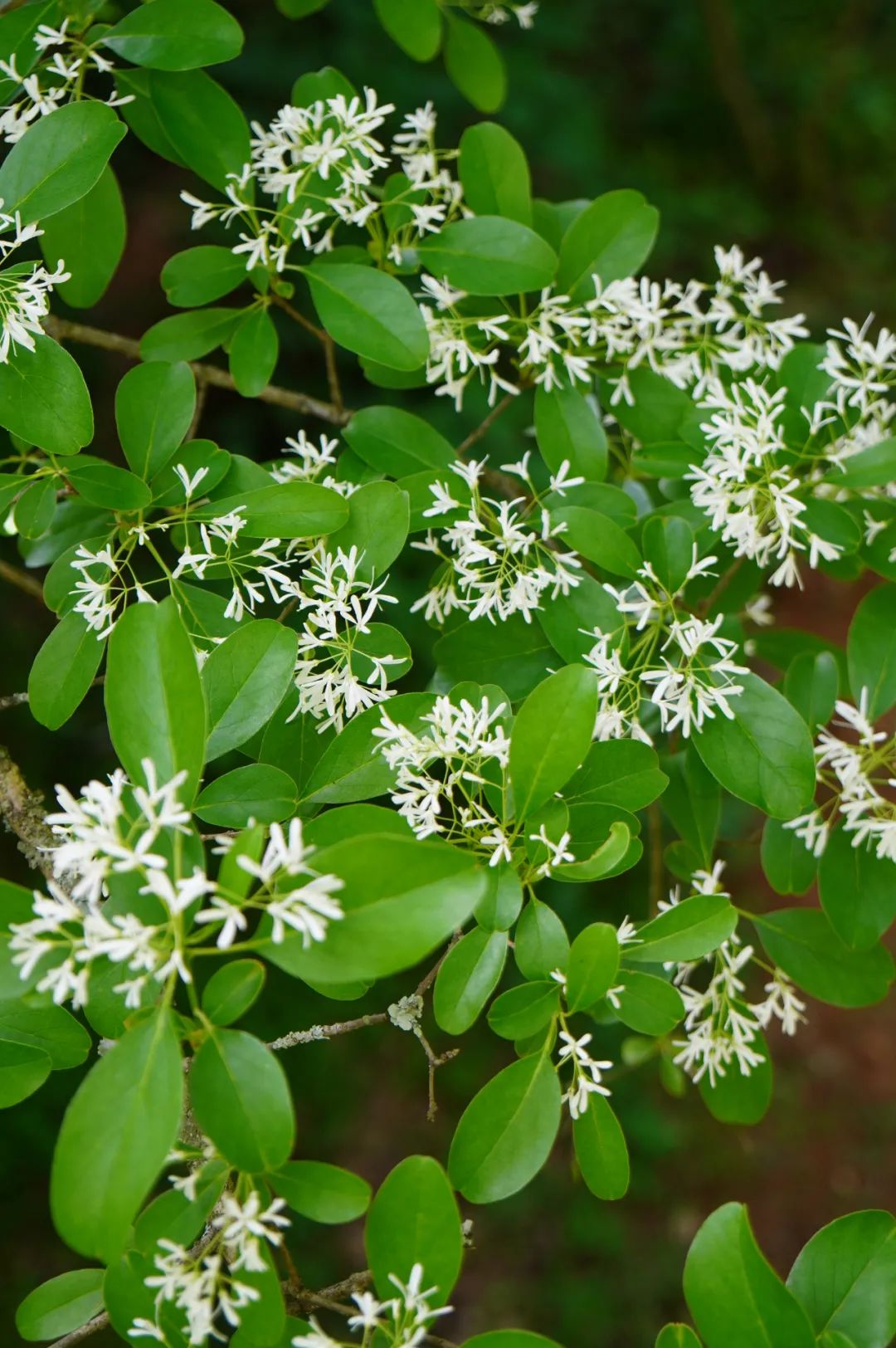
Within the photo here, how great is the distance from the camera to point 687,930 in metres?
0.89

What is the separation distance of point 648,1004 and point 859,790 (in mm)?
290

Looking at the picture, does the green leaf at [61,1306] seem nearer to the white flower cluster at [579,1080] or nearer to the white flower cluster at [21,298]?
the white flower cluster at [579,1080]

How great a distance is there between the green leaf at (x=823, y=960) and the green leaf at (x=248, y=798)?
57 centimetres

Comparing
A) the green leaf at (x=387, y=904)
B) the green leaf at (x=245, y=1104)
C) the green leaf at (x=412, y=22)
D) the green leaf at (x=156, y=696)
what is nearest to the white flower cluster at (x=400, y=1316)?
the green leaf at (x=245, y=1104)

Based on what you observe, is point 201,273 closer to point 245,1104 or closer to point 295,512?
point 295,512

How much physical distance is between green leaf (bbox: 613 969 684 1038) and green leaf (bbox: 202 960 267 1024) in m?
0.35

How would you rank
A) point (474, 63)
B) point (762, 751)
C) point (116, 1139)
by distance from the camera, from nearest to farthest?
1. point (116, 1139)
2. point (762, 751)
3. point (474, 63)

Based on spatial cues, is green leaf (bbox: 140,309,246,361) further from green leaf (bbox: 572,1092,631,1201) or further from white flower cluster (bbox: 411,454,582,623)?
green leaf (bbox: 572,1092,631,1201)

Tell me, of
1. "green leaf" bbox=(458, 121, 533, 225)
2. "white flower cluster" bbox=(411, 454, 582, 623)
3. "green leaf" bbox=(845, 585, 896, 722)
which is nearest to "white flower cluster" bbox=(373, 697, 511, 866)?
"white flower cluster" bbox=(411, 454, 582, 623)

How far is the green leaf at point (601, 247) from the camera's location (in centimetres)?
112

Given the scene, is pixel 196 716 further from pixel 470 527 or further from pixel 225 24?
pixel 225 24

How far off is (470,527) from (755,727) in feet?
1.05

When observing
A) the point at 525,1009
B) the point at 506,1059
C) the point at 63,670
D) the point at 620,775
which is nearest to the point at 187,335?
the point at 63,670

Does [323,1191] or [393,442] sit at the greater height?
[393,442]
